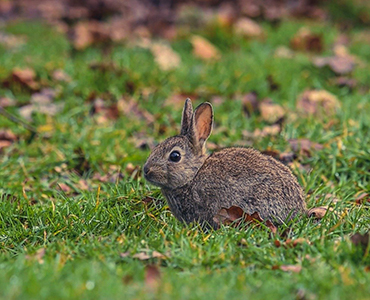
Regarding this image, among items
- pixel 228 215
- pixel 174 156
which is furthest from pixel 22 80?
pixel 228 215

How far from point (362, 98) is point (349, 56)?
182 centimetres

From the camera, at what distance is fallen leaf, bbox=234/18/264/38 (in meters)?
11.4

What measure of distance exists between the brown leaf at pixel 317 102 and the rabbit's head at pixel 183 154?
285 cm

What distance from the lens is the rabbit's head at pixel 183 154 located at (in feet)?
17.6

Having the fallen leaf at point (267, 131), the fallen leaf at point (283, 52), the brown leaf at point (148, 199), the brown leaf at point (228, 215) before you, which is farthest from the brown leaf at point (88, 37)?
the brown leaf at point (228, 215)

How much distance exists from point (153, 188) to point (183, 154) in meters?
0.68

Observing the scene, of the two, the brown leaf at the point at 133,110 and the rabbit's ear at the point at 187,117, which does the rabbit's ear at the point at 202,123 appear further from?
the brown leaf at the point at 133,110

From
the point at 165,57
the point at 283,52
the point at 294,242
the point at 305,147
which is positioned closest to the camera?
the point at 294,242

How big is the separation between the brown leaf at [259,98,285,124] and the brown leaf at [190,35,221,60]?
7.20 feet

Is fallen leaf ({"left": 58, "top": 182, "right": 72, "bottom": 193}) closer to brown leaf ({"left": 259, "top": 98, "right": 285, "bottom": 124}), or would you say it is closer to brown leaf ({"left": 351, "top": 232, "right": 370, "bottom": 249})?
brown leaf ({"left": 259, "top": 98, "right": 285, "bottom": 124})

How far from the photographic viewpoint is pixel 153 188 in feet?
19.7

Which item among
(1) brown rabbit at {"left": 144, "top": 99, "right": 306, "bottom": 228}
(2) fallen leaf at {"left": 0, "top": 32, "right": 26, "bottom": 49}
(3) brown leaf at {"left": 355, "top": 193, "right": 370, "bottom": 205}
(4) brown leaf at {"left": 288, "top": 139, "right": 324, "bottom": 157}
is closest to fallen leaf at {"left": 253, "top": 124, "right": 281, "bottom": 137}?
(4) brown leaf at {"left": 288, "top": 139, "right": 324, "bottom": 157}

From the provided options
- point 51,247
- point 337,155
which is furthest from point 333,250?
point 337,155

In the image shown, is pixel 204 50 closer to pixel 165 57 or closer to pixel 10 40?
pixel 165 57
